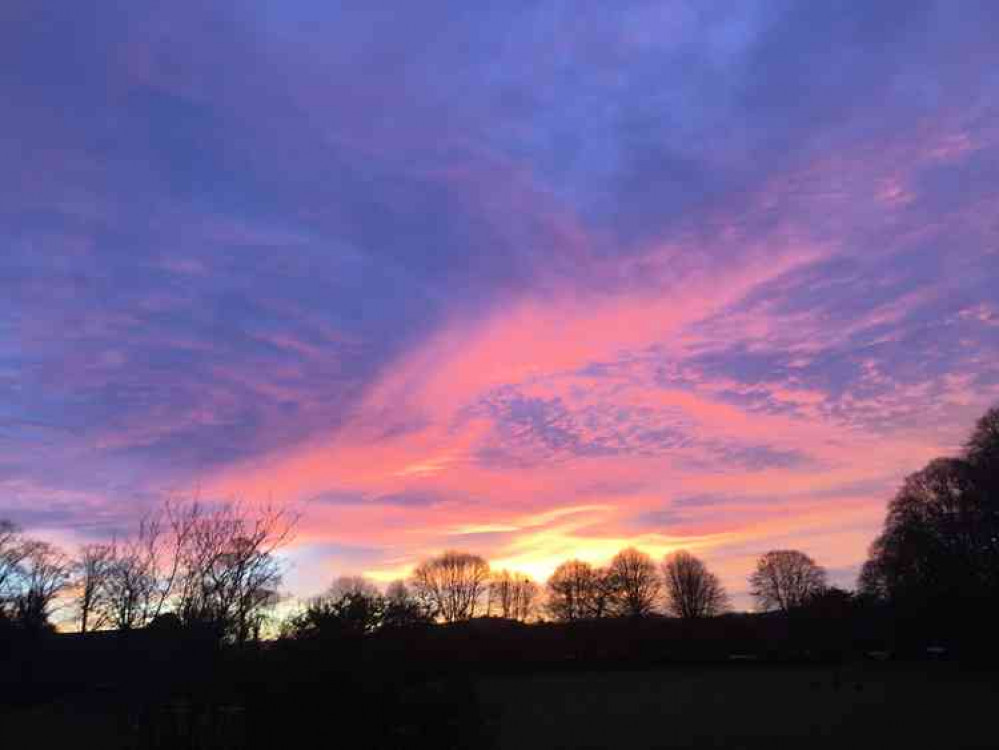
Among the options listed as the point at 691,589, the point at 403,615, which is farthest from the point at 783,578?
the point at 403,615

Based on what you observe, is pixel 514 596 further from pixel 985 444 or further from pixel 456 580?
pixel 985 444

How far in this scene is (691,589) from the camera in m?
97.2

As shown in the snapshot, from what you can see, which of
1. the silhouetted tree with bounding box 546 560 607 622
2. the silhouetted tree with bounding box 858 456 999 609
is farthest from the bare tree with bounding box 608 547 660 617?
the silhouetted tree with bounding box 858 456 999 609

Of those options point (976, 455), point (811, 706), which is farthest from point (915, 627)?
point (811, 706)

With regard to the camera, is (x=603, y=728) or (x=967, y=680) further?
(x=967, y=680)

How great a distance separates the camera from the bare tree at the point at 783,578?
3844 inches

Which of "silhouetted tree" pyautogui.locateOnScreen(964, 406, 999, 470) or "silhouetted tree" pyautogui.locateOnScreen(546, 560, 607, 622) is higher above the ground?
"silhouetted tree" pyautogui.locateOnScreen(964, 406, 999, 470)

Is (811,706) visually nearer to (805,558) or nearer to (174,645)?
(174,645)

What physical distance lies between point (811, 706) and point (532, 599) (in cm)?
7748

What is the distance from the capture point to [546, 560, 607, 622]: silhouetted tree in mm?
91000

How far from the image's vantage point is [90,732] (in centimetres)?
1995

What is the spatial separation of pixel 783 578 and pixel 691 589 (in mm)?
13774

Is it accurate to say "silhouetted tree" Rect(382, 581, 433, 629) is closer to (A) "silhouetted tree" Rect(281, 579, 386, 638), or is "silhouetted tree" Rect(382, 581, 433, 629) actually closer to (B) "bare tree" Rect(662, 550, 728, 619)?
(A) "silhouetted tree" Rect(281, 579, 386, 638)

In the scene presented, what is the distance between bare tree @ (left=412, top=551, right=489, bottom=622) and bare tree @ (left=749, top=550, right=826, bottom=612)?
3922 cm
